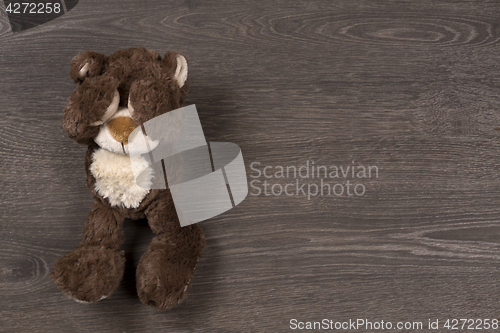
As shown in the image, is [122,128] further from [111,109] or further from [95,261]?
[95,261]

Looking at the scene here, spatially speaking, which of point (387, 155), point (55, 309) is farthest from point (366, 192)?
point (55, 309)

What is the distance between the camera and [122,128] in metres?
0.61

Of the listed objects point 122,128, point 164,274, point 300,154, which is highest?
point 122,128

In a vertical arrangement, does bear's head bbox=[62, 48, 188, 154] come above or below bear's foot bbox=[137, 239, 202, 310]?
above

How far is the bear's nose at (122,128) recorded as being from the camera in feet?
2.00

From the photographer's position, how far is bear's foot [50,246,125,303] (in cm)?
65

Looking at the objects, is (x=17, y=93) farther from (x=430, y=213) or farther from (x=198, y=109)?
(x=430, y=213)

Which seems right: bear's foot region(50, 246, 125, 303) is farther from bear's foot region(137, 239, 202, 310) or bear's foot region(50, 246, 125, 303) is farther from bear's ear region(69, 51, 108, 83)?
bear's ear region(69, 51, 108, 83)

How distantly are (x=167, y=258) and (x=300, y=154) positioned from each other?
0.35m

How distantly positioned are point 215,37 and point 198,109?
0.54 ft

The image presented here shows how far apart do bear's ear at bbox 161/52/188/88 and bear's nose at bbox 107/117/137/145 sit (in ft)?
0.35

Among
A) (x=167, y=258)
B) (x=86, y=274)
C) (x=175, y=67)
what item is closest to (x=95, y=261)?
(x=86, y=274)

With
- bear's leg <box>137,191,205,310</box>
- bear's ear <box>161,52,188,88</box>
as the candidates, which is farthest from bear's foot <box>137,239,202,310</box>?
bear's ear <box>161,52,188,88</box>

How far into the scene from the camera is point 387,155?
A: 2.65ft
